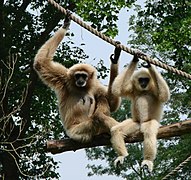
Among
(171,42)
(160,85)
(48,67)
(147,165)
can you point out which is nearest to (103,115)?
(160,85)

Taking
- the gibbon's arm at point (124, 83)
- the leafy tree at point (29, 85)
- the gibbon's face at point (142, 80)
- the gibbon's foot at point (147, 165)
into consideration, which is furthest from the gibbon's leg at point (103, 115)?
the leafy tree at point (29, 85)

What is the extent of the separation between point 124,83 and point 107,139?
0.89m

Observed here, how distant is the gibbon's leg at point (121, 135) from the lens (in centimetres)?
868

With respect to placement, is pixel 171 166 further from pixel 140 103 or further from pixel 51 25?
pixel 140 103

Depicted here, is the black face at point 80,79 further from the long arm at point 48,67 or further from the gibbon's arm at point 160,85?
the gibbon's arm at point 160,85

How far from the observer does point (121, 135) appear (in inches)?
347

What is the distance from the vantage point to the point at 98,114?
963cm

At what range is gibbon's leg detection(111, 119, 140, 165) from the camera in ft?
28.5

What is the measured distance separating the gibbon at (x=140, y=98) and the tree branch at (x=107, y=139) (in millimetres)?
129

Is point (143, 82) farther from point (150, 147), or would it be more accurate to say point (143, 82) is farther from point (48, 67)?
point (48, 67)

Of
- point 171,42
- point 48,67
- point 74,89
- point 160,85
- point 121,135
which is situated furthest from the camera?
point 171,42

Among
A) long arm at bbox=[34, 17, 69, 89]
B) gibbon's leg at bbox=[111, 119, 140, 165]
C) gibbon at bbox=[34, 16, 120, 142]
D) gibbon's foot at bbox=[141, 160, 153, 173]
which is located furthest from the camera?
long arm at bbox=[34, 17, 69, 89]

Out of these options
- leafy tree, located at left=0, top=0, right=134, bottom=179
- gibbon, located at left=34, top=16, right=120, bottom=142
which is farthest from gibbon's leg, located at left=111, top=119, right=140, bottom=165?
leafy tree, located at left=0, top=0, right=134, bottom=179

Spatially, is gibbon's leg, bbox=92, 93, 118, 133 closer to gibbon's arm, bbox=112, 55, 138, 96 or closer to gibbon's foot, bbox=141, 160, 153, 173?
gibbon's arm, bbox=112, 55, 138, 96
